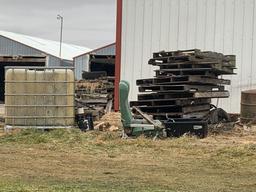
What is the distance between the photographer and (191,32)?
68.4 ft

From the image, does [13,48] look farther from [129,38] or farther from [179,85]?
[179,85]

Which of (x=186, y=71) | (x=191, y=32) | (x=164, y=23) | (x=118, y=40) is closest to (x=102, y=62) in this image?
(x=118, y=40)

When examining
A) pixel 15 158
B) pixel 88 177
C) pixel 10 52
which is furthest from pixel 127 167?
pixel 10 52

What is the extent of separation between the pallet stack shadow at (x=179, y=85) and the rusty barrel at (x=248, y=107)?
1518mm

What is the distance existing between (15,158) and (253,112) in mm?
9147

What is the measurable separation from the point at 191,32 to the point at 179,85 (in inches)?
213

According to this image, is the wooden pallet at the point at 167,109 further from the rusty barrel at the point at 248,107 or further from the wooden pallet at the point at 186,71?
the rusty barrel at the point at 248,107

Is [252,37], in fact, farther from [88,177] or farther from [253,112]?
[88,177]

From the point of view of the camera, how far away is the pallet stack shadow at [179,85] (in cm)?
1608

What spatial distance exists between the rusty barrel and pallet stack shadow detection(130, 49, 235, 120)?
1.52m

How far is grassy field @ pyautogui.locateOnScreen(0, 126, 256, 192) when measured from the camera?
8.27 meters

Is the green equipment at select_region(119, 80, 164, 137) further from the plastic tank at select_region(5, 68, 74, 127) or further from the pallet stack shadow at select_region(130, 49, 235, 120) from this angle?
the plastic tank at select_region(5, 68, 74, 127)

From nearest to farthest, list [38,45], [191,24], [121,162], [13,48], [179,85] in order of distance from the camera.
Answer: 1. [121,162]
2. [179,85]
3. [191,24]
4. [13,48]
5. [38,45]

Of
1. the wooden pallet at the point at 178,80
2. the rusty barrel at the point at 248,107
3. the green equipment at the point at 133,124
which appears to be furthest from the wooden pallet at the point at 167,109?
the rusty barrel at the point at 248,107
